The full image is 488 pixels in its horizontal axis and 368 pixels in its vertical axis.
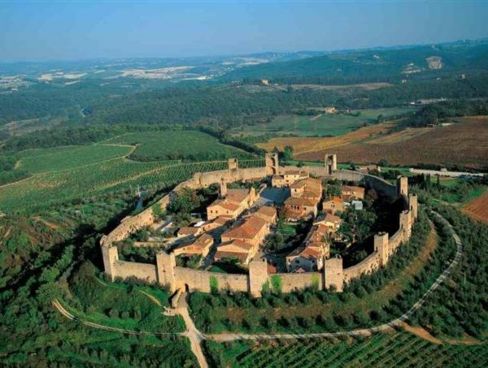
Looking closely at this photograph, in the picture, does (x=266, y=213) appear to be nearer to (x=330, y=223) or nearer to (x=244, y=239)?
(x=330, y=223)

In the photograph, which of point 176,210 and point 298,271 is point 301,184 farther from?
point 298,271

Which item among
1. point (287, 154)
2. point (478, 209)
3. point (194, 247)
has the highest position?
point (194, 247)

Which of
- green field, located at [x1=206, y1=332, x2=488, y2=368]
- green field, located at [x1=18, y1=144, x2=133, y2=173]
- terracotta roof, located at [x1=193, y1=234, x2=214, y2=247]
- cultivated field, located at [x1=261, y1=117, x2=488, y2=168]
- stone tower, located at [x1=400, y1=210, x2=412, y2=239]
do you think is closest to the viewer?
green field, located at [x1=206, y1=332, x2=488, y2=368]

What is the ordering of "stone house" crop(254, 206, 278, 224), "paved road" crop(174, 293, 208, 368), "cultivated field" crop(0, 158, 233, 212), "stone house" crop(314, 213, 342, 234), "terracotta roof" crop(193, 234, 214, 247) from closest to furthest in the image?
"paved road" crop(174, 293, 208, 368) < "terracotta roof" crop(193, 234, 214, 247) < "stone house" crop(314, 213, 342, 234) < "stone house" crop(254, 206, 278, 224) < "cultivated field" crop(0, 158, 233, 212)

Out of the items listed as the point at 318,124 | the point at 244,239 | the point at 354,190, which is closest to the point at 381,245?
the point at 244,239

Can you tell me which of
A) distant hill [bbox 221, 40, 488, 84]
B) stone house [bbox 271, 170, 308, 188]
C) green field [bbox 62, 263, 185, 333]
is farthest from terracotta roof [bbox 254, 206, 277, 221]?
distant hill [bbox 221, 40, 488, 84]

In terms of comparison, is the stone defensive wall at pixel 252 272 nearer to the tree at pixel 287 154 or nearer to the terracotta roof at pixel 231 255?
the terracotta roof at pixel 231 255

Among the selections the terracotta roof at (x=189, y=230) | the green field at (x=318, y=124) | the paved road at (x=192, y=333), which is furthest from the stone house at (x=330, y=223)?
the green field at (x=318, y=124)

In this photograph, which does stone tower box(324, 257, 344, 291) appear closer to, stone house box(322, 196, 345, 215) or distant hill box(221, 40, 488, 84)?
stone house box(322, 196, 345, 215)
